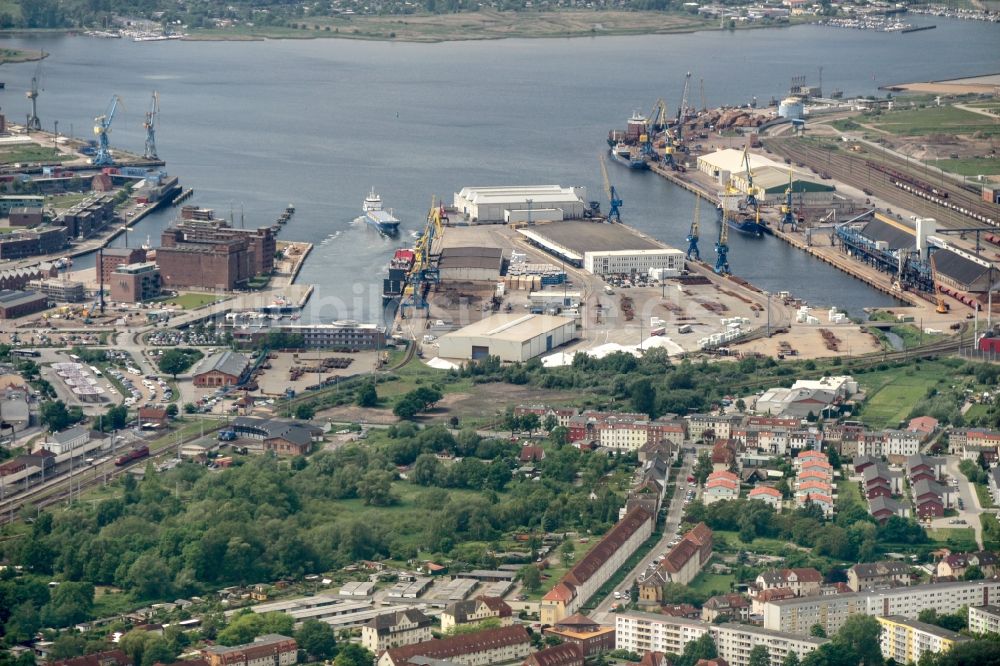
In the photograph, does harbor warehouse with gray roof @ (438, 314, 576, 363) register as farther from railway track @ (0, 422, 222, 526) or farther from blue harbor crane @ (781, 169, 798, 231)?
blue harbor crane @ (781, 169, 798, 231)

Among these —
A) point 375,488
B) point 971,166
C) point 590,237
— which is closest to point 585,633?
point 375,488

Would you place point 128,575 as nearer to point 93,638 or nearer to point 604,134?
point 93,638

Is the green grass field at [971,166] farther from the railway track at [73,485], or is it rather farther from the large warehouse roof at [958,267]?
the railway track at [73,485]

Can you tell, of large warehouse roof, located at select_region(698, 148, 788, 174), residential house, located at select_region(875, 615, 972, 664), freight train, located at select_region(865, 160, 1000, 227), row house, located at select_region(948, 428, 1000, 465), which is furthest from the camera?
large warehouse roof, located at select_region(698, 148, 788, 174)

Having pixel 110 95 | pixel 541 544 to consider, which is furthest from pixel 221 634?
pixel 110 95

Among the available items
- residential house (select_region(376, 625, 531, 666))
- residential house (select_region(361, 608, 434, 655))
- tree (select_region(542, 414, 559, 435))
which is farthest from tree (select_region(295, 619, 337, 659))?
tree (select_region(542, 414, 559, 435))

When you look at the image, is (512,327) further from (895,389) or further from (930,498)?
(930,498)

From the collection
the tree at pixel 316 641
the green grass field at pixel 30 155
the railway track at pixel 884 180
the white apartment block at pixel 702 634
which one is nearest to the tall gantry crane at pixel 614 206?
the railway track at pixel 884 180
